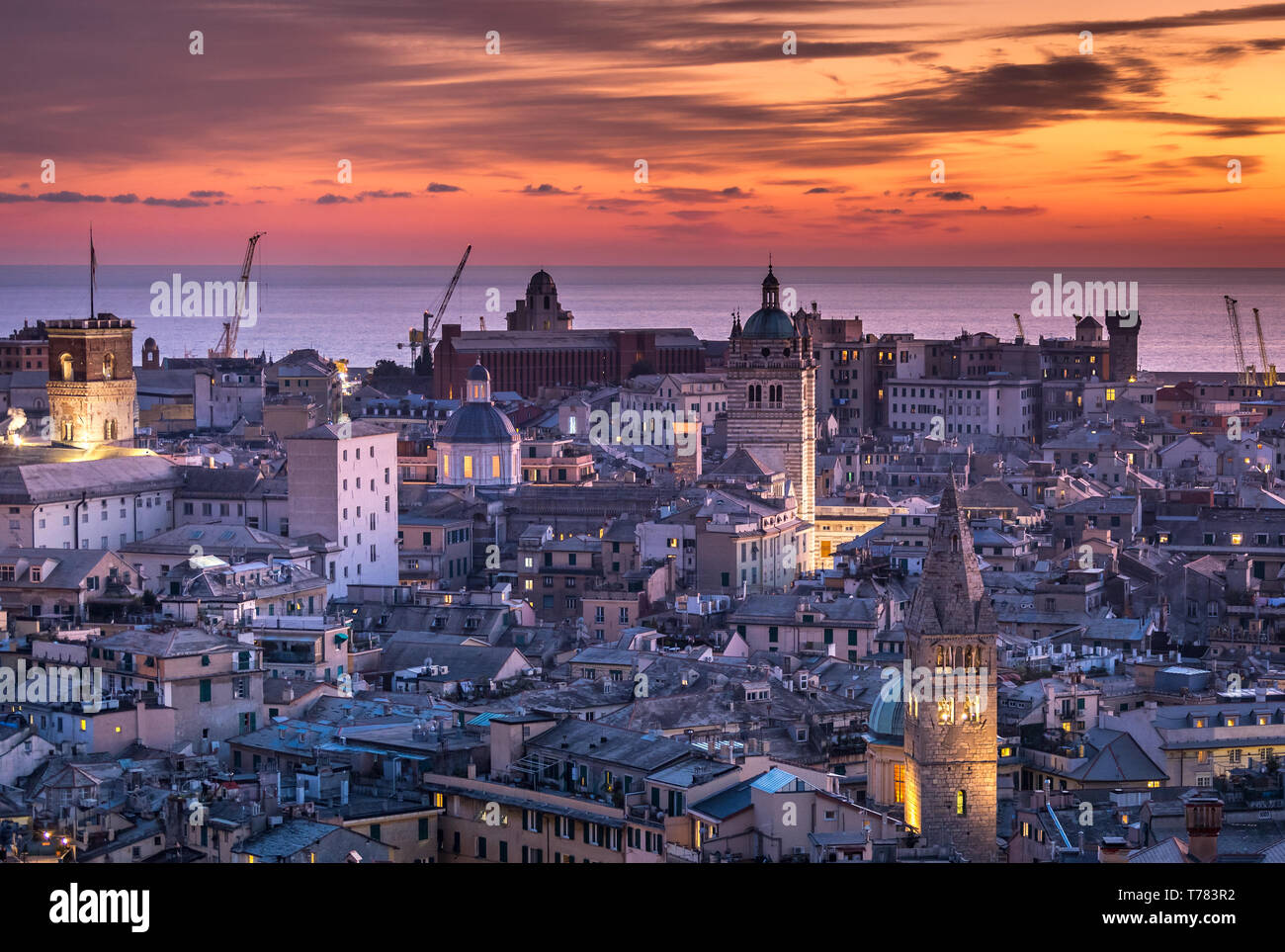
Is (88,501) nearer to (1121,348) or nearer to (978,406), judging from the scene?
(978,406)

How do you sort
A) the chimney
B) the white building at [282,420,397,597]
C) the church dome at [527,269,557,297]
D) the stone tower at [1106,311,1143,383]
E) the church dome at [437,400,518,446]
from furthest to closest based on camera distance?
the church dome at [527,269,557,297]
the stone tower at [1106,311,1143,383]
the church dome at [437,400,518,446]
the white building at [282,420,397,597]
the chimney

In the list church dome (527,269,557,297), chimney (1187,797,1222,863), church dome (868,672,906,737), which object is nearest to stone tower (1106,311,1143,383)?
church dome (527,269,557,297)

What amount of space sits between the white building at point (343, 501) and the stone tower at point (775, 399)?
10.2 metres

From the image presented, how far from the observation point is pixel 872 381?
79.8m

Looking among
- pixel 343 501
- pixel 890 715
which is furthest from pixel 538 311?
pixel 890 715

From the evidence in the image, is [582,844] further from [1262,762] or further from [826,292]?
[826,292]

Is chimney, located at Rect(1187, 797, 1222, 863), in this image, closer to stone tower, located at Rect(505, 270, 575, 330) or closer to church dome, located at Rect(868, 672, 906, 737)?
church dome, located at Rect(868, 672, 906, 737)

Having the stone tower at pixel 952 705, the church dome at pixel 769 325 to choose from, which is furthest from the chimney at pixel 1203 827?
the church dome at pixel 769 325

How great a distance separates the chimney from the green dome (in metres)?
32.3

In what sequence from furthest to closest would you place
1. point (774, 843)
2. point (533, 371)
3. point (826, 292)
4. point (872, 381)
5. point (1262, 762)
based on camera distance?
point (826, 292), point (533, 371), point (872, 381), point (1262, 762), point (774, 843)

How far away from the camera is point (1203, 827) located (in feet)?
55.6

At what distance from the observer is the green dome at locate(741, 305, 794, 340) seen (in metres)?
49.5

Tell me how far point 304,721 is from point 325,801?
421cm

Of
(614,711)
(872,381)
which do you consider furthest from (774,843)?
(872,381)
